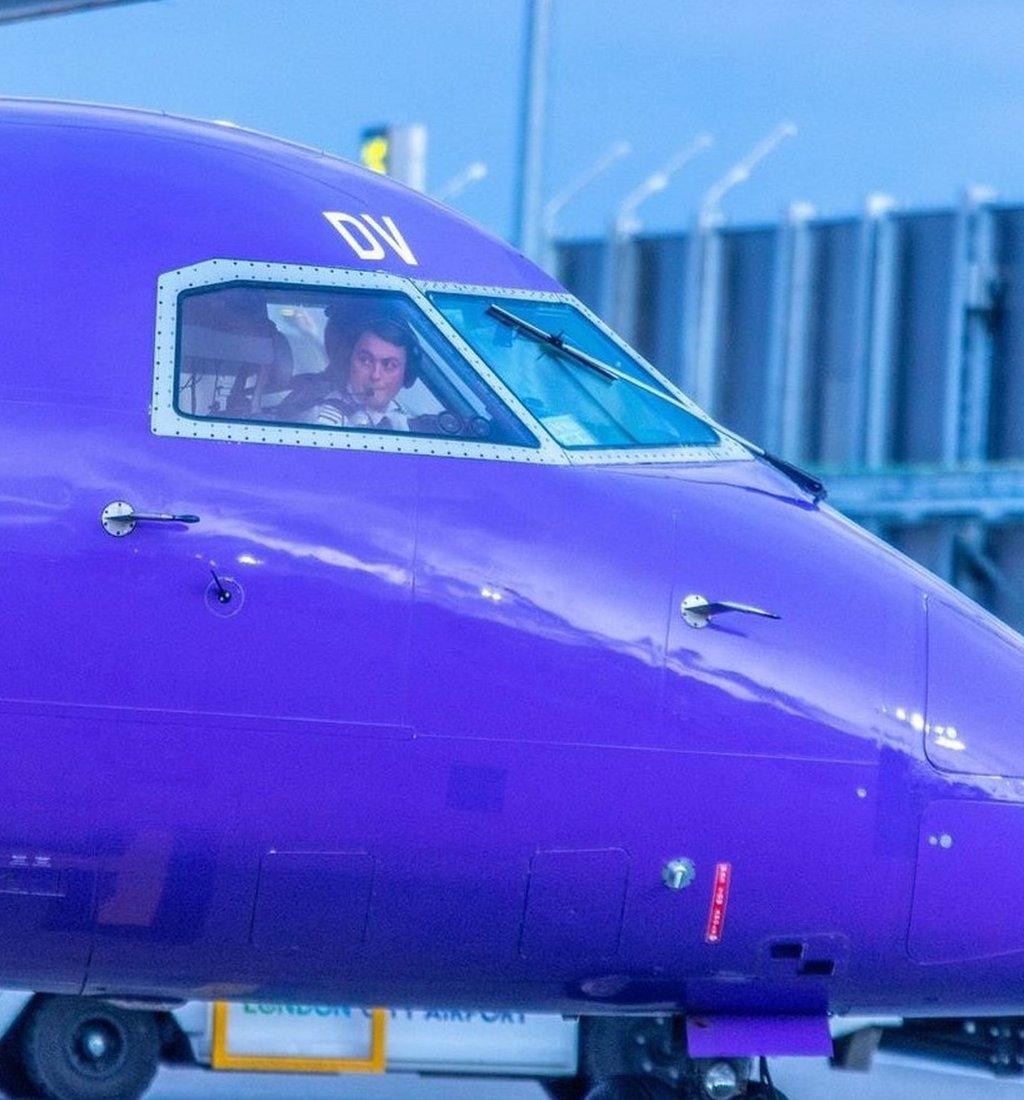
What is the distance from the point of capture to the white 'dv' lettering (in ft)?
24.7

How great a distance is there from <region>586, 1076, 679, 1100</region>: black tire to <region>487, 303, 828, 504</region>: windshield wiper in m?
2.03

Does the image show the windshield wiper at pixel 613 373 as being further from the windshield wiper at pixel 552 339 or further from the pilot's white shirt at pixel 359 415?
the pilot's white shirt at pixel 359 415

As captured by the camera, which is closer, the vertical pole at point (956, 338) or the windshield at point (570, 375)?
the windshield at point (570, 375)

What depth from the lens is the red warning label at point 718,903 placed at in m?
7.20

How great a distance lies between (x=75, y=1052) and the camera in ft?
37.6

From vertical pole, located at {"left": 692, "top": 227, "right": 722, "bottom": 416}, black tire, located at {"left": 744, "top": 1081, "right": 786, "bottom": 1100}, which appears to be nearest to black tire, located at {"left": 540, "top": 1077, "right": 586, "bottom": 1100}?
black tire, located at {"left": 744, "top": 1081, "right": 786, "bottom": 1100}

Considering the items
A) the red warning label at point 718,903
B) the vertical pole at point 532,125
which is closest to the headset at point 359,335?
the red warning label at point 718,903

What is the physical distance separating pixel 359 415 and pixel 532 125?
732 centimetres

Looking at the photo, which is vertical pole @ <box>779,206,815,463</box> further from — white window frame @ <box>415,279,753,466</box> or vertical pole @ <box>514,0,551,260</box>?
white window frame @ <box>415,279,753,466</box>

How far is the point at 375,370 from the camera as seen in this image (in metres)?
7.36

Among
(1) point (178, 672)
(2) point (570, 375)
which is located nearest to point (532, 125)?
(2) point (570, 375)

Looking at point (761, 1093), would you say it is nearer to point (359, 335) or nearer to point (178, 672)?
point (178, 672)

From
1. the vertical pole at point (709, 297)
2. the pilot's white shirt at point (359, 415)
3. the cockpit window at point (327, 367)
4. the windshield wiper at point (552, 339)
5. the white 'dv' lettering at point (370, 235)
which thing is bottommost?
the pilot's white shirt at point (359, 415)

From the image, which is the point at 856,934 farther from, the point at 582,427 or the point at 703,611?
the point at 582,427
